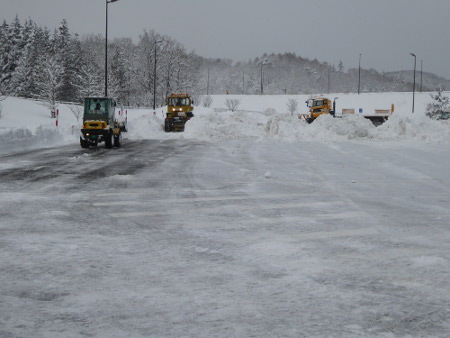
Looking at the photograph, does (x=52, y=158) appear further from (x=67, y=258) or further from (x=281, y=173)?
(x=67, y=258)

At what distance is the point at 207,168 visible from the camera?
547 inches

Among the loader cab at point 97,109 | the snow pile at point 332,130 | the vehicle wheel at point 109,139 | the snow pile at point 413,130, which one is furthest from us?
the snow pile at point 332,130

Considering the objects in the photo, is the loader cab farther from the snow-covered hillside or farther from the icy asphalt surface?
the icy asphalt surface

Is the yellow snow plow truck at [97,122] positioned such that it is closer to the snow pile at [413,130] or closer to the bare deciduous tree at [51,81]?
the snow pile at [413,130]

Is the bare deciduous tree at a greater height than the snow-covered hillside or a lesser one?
greater

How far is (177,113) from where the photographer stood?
117ft

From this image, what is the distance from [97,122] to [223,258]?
17.3m

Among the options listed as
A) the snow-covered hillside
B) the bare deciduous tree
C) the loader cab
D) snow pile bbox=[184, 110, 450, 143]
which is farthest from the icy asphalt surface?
the bare deciduous tree

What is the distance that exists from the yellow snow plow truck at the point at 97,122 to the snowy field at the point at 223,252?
7781 millimetres

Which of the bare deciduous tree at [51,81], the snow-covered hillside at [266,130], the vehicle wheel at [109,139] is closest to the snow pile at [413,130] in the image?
the snow-covered hillside at [266,130]

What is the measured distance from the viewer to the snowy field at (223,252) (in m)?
3.58

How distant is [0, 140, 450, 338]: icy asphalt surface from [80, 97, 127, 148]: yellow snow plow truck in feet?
33.2

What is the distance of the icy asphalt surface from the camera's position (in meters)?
3.55

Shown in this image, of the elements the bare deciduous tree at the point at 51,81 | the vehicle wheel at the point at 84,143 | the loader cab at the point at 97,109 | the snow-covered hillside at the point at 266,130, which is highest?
the bare deciduous tree at the point at 51,81
